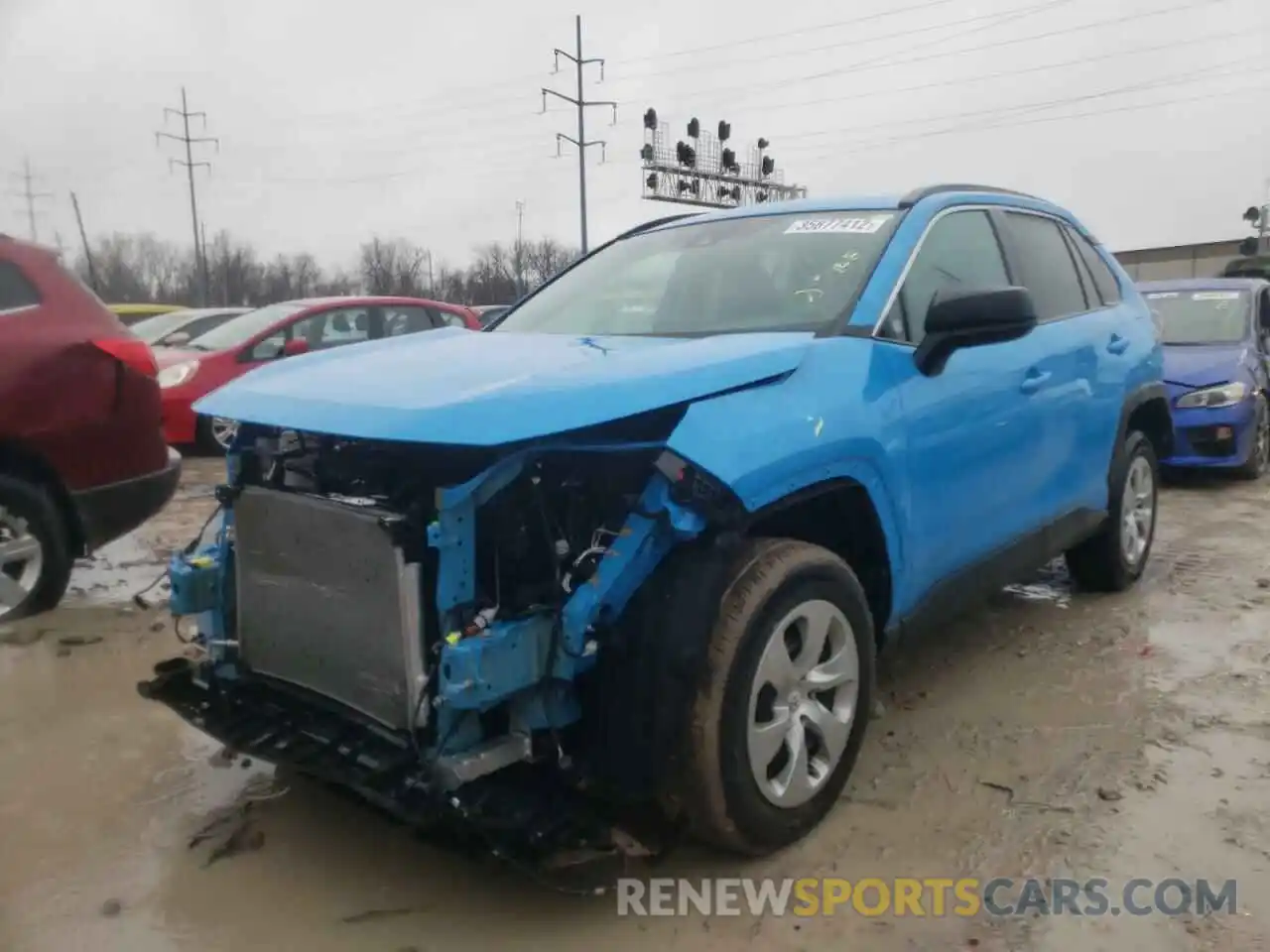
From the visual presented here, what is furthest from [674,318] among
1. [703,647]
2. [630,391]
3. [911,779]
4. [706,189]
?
[706,189]

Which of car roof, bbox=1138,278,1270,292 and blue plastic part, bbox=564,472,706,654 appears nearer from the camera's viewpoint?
blue plastic part, bbox=564,472,706,654

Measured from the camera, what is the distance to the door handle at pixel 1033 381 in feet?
12.2

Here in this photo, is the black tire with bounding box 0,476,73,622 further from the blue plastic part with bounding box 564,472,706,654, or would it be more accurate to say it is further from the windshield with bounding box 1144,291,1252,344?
the windshield with bounding box 1144,291,1252,344

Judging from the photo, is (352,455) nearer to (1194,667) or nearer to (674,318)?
(674,318)

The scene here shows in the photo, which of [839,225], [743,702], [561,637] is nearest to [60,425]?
[561,637]

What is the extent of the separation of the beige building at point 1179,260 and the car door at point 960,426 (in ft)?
118

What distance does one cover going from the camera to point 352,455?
2.72m

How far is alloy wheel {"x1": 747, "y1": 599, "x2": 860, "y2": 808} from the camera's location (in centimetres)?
258

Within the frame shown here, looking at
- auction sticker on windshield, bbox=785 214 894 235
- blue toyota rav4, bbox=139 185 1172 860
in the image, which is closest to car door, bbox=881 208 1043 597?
blue toyota rav4, bbox=139 185 1172 860

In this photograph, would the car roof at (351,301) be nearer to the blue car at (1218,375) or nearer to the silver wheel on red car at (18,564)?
the silver wheel on red car at (18,564)

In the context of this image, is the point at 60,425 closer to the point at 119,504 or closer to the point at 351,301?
the point at 119,504

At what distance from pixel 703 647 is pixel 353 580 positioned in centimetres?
85

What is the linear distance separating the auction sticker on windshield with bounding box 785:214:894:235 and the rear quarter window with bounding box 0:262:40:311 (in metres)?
3.27

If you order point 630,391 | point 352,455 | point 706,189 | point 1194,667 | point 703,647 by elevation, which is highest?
point 706,189
